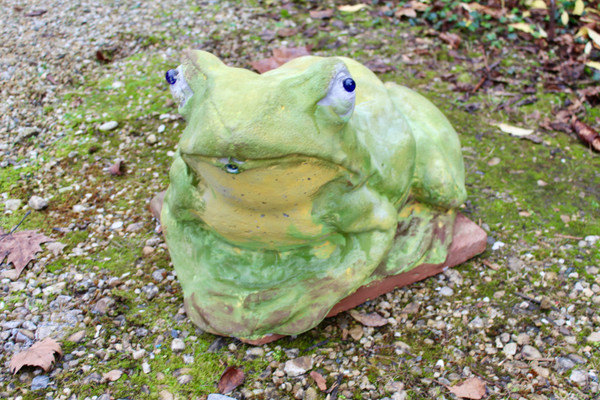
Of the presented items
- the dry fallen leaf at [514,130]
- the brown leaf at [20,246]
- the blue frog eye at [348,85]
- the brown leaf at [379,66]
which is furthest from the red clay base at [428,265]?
the brown leaf at [379,66]

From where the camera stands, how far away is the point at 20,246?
9.50 feet

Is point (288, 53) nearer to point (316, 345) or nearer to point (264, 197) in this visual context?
point (316, 345)

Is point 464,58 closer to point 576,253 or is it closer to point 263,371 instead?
point 576,253

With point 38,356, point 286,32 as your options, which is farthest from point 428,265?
point 286,32

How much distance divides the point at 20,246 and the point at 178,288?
0.89m

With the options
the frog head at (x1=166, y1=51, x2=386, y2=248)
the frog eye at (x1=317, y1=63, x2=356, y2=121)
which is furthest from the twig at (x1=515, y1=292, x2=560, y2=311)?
the frog eye at (x1=317, y1=63, x2=356, y2=121)

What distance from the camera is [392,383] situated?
2301mm

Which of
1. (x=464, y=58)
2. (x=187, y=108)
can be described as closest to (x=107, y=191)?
(x=187, y=108)

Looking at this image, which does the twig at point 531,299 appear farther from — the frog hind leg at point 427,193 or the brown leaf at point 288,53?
the brown leaf at point 288,53

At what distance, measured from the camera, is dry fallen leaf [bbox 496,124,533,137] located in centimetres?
378

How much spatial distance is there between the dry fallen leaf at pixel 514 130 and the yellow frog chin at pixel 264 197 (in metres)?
2.15

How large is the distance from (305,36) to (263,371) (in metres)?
3.17

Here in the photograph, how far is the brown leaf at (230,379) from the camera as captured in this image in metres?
2.25

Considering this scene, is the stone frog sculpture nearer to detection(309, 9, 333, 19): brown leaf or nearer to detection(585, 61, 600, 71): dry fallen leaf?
detection(585, 61, 600, 71): dry fallen leaf
